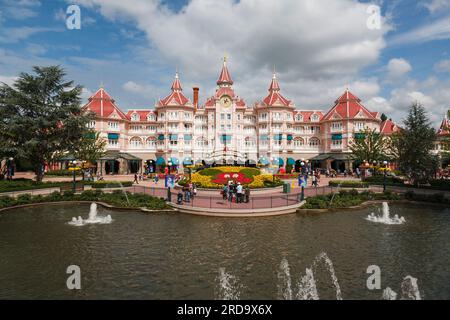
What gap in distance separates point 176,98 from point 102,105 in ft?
54.4

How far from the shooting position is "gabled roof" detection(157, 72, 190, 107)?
6196 cm

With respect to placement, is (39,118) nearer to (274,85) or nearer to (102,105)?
(102,105)

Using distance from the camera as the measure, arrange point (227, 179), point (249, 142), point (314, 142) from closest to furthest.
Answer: point (227, 179) → point (249, 142) → point (314, 142)

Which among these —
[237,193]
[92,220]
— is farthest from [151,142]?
[92,220]

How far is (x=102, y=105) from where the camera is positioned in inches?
2366

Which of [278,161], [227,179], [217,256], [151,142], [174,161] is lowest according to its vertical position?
[217,256]

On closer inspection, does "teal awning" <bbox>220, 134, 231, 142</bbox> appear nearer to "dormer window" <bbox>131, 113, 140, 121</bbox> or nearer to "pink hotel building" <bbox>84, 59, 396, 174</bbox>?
"pink hotel building" <bbox>84, 59, 396, 174</bbox>

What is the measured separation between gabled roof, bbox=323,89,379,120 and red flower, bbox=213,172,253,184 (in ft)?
119

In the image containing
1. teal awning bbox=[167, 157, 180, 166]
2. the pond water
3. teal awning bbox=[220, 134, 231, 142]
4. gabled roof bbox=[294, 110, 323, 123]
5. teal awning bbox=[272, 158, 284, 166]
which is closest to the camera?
the pond water

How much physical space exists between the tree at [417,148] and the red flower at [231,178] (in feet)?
65.0

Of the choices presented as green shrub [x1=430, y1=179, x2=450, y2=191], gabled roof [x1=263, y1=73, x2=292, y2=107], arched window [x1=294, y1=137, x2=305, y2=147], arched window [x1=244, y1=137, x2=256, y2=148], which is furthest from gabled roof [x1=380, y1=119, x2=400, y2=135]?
green shrub [x1=430, y1=179, x2=450, y2=191]
